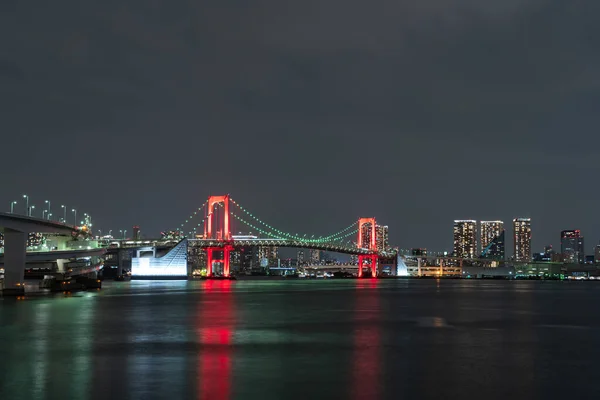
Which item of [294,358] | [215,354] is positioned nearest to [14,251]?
[215,354]

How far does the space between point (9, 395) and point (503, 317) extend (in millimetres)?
29559

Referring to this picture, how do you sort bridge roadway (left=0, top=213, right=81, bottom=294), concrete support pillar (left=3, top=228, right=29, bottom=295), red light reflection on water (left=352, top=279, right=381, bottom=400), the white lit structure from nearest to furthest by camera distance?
red light reflection on water (left=352, top=279, right=381, bottom=400) < bridge roadway (left=0, top=213, right=81, bottom=294) < concrete support pillar (left=3, top=228, right=29, bottom=295) < the white lit structure

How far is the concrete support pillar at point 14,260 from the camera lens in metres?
59.4

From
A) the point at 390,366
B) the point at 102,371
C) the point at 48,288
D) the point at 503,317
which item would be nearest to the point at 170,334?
the point at 102,371

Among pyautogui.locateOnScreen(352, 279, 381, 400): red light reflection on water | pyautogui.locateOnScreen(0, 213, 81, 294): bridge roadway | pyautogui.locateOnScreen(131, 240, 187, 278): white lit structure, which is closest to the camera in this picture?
pyautogui.locateOnScreen(352, 279, 381, 400): red light reflection on water

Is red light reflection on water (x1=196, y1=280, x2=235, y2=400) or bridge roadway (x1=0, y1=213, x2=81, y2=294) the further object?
bridge roadway (x1=0, y1=213, x2=81, y2=294)

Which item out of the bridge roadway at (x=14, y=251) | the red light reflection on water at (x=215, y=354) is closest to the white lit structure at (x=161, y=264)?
the bridge roadway at (x=14, y=251)

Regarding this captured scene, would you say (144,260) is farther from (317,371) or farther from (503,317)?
(317,371)

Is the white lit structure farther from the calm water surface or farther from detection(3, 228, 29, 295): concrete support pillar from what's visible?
the calm water surface

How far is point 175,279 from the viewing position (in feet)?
449

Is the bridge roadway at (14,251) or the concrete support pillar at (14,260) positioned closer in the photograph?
the bridge roadway at (14,251)

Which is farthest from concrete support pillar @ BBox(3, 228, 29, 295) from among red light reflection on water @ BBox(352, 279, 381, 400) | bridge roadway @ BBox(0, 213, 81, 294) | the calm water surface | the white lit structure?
the white lit structure

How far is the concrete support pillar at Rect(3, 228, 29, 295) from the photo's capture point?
195 feet

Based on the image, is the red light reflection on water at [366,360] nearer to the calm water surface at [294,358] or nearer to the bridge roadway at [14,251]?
the calm water surface at [294,358]
